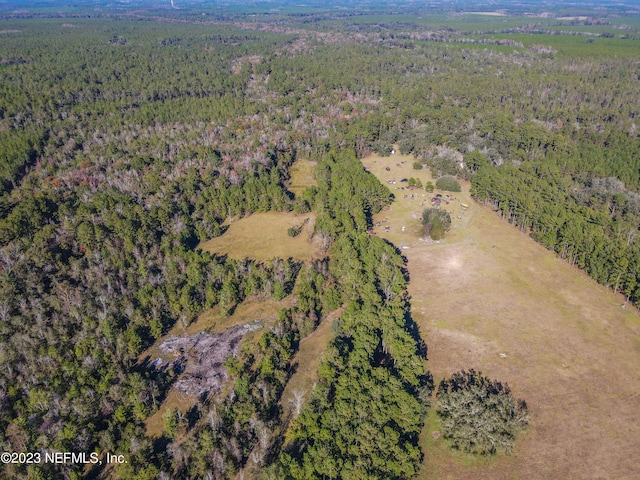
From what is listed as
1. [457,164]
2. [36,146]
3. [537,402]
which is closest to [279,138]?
[457,164]

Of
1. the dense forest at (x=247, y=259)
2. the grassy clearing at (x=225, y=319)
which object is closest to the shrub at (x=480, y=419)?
the dense forest at (x=247, y=259)

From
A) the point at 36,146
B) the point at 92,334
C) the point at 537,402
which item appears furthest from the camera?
the point at 36,146

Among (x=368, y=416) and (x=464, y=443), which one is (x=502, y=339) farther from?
(x=368, y=416)

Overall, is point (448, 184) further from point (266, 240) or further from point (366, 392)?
point (366, 392)

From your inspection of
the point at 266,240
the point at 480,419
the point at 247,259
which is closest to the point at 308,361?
the point at 480,419

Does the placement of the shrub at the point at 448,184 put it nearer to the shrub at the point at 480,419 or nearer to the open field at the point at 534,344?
the open field at the point at 534,344
